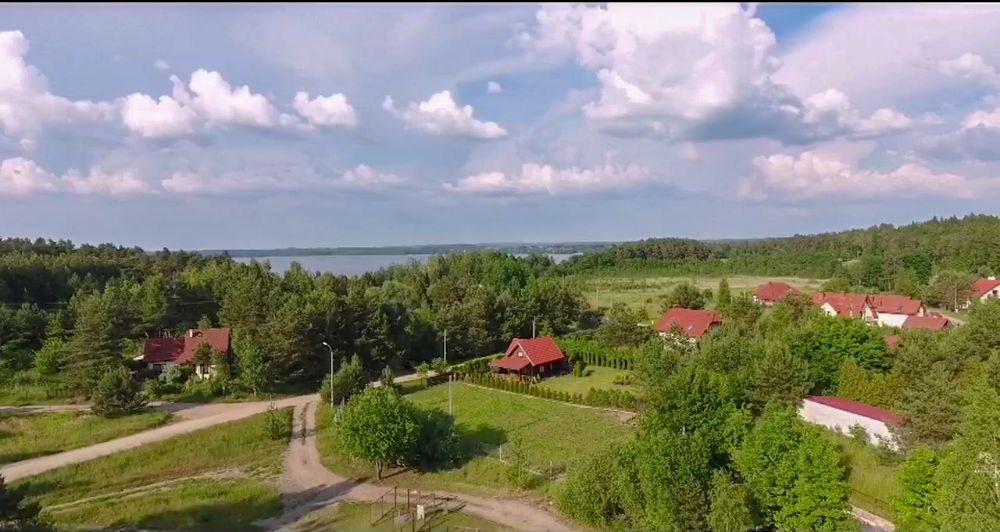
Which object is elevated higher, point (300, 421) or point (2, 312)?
point (2, 312)

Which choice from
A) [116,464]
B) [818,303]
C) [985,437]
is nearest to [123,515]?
[116,464]

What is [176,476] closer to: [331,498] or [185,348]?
[331,498]

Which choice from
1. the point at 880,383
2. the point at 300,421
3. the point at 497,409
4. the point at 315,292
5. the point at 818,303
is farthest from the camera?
the point at 818,303

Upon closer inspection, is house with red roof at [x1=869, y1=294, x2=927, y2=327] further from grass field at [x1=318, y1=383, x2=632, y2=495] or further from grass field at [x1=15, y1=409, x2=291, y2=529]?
grass field at [x1=15, y1=409, x2=291, y2=529]

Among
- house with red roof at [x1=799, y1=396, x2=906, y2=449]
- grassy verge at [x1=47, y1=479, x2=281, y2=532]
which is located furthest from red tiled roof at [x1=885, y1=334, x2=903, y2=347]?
grassy verge at [x1=47, y1=479, x2=281, y2=532]

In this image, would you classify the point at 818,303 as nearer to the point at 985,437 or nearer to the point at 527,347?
the point at 527,347

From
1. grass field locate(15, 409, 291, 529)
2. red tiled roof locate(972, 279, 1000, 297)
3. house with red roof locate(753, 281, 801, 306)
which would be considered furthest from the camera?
house with red roof locate(753, 281, 801, 306)

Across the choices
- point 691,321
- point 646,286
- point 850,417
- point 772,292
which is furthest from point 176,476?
point 646,286
